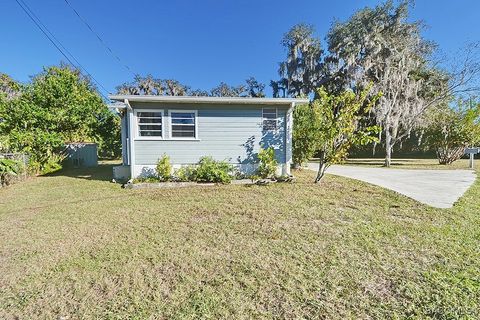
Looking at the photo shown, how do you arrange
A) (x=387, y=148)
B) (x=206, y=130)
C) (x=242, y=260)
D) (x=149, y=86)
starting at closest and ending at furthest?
(x=242, y=260) → (x=206, y=130) → (x=387, y=148) → (x=149, y=86)

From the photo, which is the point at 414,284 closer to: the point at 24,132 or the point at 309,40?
the point at 24,132

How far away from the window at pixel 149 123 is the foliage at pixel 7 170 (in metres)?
4.27

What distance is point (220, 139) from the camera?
8625mm

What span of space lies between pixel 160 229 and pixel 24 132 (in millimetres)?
10458

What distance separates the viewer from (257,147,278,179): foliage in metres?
8.02

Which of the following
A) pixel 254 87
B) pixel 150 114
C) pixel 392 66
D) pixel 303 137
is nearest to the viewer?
pixel 150 114

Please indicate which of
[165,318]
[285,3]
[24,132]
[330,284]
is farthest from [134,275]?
[285,3]

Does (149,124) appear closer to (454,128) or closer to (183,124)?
(183,124)

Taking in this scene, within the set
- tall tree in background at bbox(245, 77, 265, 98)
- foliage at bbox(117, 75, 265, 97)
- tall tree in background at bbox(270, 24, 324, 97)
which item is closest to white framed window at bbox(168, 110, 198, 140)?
tall tree in background at bbox(270, 24, 324, 97)

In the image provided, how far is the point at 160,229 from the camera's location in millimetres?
4238

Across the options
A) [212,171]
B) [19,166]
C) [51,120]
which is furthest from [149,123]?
[51,120]

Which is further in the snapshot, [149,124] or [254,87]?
[254,87]

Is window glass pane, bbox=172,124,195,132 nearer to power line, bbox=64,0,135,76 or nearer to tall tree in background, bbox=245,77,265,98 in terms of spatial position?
power line, bbox=64,0,135,76

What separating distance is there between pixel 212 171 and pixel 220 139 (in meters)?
1.32
